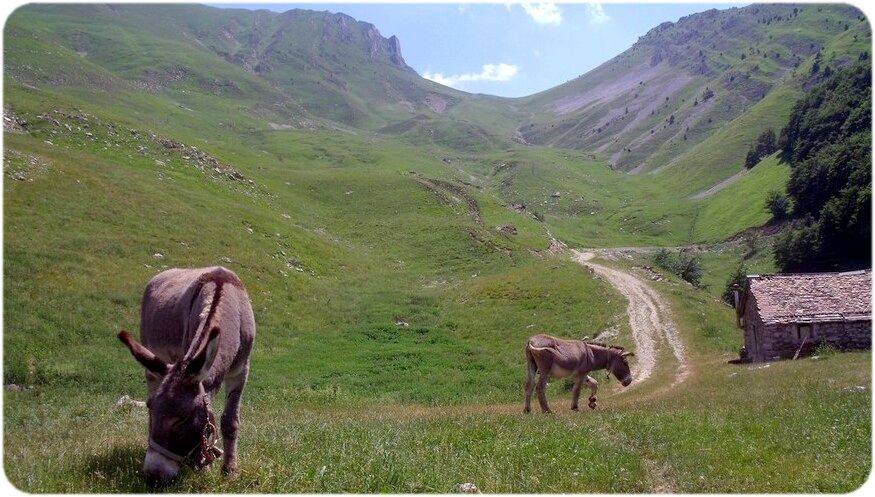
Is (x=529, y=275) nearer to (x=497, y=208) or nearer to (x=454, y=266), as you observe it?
(x=454, y=266)

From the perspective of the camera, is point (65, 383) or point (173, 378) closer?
point (173, 378)

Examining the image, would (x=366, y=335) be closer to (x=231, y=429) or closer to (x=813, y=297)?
(x=813, y=297)

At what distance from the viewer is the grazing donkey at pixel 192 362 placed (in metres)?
6.79

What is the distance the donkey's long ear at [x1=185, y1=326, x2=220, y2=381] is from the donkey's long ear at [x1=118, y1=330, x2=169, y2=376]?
30 centimetres

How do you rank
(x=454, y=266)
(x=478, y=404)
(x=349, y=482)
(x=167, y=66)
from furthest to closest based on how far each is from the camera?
(x=167, y=66) → (x=454, y=266) → (x=478, y=404) → (x=349, y=482)

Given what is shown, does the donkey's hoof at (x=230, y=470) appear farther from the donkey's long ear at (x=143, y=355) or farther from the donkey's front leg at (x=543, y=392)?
the donkey's front leg at (x=543, y=392)

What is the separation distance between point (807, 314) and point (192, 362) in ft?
119

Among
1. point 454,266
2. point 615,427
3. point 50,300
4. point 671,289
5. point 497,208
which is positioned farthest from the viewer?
point 497,208

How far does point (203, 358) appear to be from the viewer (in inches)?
267

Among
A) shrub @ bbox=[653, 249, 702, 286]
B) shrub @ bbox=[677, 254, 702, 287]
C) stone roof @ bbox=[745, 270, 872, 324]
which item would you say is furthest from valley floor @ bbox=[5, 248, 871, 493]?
shrub @ bbox=[653, 249, 702, 286]

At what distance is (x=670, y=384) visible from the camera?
2867cm

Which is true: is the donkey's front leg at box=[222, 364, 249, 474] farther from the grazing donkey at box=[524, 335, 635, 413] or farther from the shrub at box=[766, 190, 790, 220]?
the shrub at box=[766, 190, 790, 220]

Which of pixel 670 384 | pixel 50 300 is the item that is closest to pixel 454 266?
pixel 670 384

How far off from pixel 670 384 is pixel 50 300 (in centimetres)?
3021
